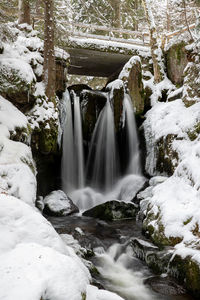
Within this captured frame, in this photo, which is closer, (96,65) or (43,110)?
(43,110)

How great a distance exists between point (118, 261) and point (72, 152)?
7193 millimetres

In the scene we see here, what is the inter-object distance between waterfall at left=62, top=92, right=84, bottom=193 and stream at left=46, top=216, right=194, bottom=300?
3.55m

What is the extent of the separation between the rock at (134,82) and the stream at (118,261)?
7.13 metres

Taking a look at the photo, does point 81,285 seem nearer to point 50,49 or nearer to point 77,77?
point 50,49

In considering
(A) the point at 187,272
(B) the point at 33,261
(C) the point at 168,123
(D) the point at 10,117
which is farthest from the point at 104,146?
(B) the point at 33,261

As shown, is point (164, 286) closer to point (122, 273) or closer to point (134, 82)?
point (122, 273)

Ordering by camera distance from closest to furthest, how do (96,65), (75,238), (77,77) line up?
1. (75,238)
2. (96,65)
3. (77,77)

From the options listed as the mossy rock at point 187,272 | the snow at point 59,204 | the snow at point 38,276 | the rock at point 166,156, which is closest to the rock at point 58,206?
the snow at point 59,204

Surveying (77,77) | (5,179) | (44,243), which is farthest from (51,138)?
(77,77)

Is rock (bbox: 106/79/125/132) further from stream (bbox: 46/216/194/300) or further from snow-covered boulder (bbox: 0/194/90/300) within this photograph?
snow-covered boulder (bbox: 0/194/90/300)

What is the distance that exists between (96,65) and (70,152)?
8.56 metres

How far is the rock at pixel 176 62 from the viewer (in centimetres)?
1453

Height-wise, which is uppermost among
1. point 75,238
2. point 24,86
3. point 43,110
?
point 24,86

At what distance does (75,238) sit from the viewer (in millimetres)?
6543
